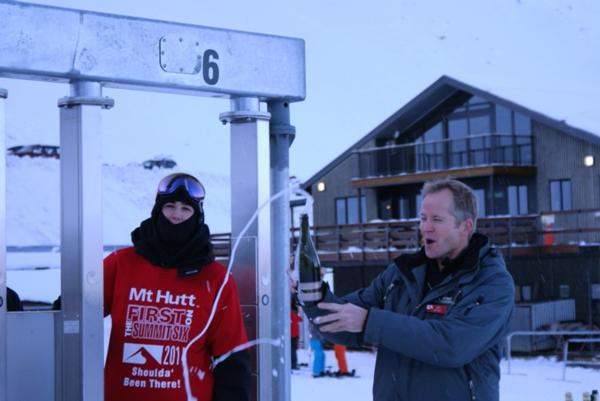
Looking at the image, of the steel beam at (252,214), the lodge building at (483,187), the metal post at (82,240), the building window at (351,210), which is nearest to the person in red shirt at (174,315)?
the metal post at (82,240)

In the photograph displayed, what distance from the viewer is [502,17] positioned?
146125 millimetres

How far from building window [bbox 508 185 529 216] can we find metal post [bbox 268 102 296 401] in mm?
26927

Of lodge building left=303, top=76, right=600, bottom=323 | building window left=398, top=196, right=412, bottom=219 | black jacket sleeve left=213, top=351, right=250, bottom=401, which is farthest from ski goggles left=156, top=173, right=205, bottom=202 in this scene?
building window left=398, top=196, right=412, bottom=219

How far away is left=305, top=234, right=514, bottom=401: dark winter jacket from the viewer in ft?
10.6

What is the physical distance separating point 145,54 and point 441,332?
146 cm

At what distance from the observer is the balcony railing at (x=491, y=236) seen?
84.3ft

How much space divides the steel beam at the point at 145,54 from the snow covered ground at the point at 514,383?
9.66m

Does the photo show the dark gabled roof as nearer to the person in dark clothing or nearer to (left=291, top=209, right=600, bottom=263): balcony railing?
(left=291, top=209, right=600, bottom=263): balcony railing

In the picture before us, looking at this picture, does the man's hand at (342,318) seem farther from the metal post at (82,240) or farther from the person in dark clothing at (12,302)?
the person in dark clothing at (12,302)

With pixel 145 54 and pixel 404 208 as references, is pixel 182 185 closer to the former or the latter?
pixel 145 54

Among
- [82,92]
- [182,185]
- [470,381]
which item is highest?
[82,92]

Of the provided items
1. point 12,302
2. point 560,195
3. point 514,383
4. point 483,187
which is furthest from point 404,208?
point 12,302

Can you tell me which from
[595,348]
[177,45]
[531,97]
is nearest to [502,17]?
[531,97]

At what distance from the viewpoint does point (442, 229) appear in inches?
135
